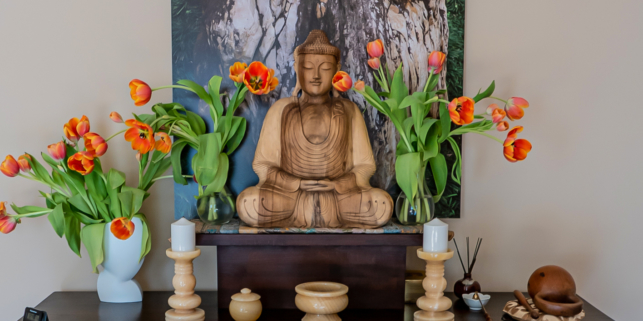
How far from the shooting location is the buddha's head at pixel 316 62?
1.26m

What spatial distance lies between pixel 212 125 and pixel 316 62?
333mm

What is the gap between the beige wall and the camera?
1.34 metres

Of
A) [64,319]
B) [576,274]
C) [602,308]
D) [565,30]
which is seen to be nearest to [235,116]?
[64,319]

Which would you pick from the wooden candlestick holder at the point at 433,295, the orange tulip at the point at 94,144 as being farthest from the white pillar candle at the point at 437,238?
the orange tulip at the point at 94,144

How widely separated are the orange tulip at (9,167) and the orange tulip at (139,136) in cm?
32

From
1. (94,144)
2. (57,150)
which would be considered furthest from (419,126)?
(57,150)

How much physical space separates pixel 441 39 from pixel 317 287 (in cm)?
76

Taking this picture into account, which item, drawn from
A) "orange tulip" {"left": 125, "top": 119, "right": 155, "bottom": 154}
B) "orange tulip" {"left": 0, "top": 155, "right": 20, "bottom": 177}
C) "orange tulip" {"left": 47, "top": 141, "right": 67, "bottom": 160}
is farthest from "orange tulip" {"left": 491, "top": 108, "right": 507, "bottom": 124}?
"orange tulip" {"left": 0, "top": 155, "right": 20, "bottom": 177}

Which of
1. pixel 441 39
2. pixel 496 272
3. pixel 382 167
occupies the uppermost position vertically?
pixel 441 39

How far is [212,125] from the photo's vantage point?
1.33 metres

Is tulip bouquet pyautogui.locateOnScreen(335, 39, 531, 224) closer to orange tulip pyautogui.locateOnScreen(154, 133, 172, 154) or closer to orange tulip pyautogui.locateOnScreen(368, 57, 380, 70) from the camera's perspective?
orange tulip pyautogui.locateOnScreen(368, 57, 380, 70)

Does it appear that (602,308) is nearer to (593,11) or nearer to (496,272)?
(496,272)

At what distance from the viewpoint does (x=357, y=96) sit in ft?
4.43

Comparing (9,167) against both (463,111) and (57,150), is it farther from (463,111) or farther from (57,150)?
(463,111)
